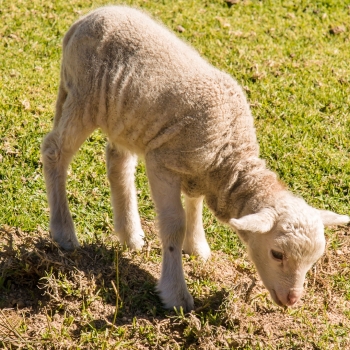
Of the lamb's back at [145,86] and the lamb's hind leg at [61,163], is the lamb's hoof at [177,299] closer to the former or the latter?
the lamb's hind leg at [61,163]

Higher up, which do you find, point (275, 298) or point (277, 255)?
point (277, 255)

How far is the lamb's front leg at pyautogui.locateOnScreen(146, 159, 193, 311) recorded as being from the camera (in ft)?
19.8

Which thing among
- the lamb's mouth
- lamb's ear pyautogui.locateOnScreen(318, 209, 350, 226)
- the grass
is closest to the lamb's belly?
the grass

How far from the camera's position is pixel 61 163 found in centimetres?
683

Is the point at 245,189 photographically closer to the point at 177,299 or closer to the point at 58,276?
the point at 177,299

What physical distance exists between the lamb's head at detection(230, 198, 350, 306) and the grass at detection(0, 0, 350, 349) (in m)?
0.43

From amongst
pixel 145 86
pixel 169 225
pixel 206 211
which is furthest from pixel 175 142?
pixel 206 211

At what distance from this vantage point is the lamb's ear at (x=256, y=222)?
5.29m

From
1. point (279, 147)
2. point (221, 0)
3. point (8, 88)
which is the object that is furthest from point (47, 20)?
point (279, 147)

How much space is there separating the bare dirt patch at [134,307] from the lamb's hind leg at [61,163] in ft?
0.58

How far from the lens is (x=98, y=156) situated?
327 inches

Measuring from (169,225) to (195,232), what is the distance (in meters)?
0.91

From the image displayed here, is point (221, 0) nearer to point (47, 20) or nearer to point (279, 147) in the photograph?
point (47, 20)

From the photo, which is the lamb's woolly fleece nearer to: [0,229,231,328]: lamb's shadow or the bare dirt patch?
the bare dirt patch
